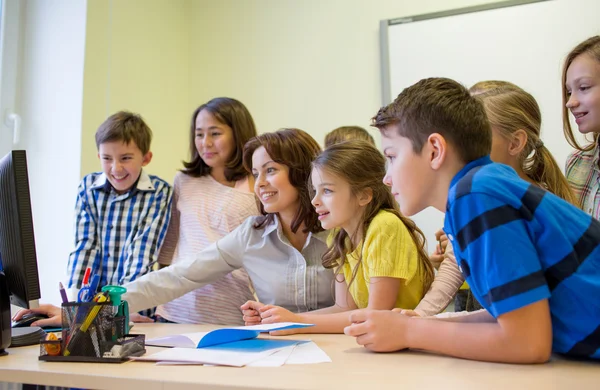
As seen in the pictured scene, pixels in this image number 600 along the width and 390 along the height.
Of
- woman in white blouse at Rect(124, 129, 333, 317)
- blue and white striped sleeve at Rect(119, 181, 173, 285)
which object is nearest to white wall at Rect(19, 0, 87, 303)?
blue and white striped sleeve at Rect(119, 181, 173, 285)

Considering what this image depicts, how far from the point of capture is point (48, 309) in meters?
1.35

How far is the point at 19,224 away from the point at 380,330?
71 centimetres

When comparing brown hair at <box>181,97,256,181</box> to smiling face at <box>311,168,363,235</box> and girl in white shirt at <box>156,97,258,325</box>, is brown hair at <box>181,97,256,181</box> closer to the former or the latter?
girl in white shirt at <box>156,97,258,325</box>

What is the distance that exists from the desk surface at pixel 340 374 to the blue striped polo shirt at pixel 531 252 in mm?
79

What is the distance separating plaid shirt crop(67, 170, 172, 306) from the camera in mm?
1822

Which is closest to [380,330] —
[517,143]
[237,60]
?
[517,143]

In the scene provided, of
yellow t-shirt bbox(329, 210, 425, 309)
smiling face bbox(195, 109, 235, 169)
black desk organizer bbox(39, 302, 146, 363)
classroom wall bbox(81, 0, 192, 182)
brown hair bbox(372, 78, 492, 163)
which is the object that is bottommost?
black desk organizer bbox(39, 302, 146, 363)

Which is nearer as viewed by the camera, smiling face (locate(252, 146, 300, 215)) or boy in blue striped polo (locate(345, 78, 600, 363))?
boy in blue striped polo (locate(345, 78, 600, 363))

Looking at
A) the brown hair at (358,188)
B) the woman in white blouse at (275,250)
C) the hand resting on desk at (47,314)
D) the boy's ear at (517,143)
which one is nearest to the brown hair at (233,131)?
the woman in white blouse at (275,250)

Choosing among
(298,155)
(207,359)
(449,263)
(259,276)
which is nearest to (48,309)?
(259,276)

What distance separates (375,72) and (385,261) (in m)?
1.48

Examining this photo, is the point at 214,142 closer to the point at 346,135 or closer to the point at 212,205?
the point at 212,205

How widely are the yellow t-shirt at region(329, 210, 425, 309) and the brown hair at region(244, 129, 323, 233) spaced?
22 cm

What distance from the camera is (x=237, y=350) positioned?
95cm
